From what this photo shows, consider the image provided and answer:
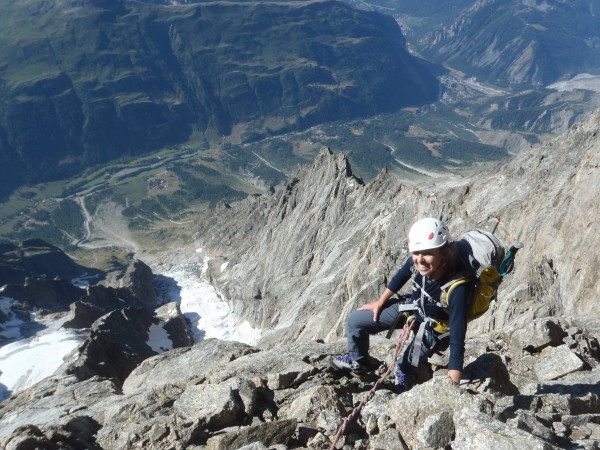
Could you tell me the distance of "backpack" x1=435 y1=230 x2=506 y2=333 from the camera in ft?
41.2

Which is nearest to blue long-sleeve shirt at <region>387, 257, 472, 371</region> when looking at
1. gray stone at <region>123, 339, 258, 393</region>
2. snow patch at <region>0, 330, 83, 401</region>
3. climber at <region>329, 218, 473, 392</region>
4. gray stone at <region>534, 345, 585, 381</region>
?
climber at <region>329, 218, 473, 392</region>

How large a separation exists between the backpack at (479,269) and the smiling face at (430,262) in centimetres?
44

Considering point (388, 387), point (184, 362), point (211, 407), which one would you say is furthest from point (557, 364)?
point (184, 362)

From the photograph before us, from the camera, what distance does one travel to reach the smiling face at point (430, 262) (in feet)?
41.3

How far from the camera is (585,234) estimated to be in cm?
3759

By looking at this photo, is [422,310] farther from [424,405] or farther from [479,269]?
[424,405]

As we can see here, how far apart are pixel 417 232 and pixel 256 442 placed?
22.8ft

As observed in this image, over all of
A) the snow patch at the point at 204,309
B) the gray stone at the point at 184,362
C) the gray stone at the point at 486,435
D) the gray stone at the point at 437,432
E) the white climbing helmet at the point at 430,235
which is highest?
the white climbing helmet at the point at 430,235

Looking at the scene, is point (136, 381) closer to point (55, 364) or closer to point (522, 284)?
point (522, 284)

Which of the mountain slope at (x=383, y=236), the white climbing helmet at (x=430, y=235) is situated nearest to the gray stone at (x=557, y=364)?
the white climbing helmet at (x=430, y=235)

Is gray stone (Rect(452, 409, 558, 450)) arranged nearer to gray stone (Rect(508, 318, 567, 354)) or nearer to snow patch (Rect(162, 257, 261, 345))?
gray stone (Rect(508, 318, 567, 354))

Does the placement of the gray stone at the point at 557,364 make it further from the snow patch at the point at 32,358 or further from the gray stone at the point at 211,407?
the snow patch at the point at 32,358

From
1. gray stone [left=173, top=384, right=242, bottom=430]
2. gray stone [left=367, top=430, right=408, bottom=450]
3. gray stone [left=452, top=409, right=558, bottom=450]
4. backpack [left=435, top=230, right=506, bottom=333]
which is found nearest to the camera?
gray stone [left=452, top=409, right=558, bottom=450]

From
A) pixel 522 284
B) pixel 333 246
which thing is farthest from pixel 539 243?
pixel 333 246
